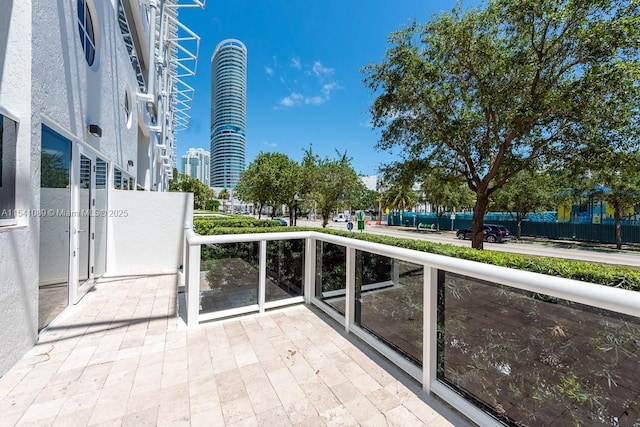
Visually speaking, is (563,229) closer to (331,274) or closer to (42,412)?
(331,274)

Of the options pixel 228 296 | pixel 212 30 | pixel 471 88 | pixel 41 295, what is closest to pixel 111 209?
pixel 41 295

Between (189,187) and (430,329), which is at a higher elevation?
(189,187)

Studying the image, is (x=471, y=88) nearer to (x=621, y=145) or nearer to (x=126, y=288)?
(x=621, y=145)

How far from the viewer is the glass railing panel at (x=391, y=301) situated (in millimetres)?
2385

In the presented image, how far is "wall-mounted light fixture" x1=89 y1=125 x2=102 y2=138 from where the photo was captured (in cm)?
441

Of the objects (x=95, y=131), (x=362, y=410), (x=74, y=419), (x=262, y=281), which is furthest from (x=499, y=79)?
(x=74, y=419)

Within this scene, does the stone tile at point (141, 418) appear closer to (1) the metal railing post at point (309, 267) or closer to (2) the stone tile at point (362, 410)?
(2) the stone tile at point (362, 410)

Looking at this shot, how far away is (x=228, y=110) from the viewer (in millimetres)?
58125

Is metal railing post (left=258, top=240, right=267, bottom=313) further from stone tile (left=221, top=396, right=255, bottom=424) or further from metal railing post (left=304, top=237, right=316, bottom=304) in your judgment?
stone tile (left=221, top=396, right=255, bottom=424)

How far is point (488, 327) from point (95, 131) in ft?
19.1

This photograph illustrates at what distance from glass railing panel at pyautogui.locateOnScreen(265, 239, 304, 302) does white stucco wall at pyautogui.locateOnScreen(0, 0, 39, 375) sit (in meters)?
2.43

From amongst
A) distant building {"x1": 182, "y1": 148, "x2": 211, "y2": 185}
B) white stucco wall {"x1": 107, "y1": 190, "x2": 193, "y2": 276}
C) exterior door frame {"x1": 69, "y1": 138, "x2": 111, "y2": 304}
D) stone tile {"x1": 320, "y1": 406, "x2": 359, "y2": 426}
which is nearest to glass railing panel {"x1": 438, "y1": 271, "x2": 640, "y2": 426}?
stone tile {"x1": 320, "y1": 406, "x2": 359, "y2": 426}

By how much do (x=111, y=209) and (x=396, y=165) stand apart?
8476 millimetres

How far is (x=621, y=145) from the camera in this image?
6574 millimetres
